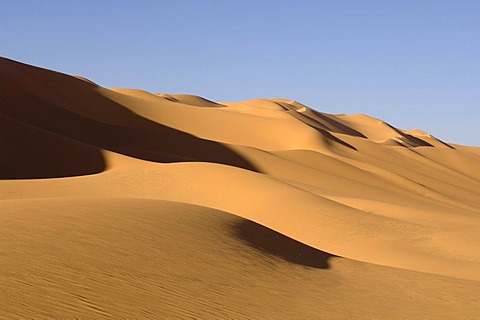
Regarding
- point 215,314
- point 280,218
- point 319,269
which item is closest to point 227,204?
point 280,218

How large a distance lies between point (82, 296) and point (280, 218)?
13808mm

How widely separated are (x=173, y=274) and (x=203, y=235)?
11.1ft

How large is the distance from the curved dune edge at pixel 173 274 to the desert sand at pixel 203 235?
33 mm

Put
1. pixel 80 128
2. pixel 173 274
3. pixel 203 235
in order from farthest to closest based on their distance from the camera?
pixel 80 128, pixel 203 235, pixel 173 274

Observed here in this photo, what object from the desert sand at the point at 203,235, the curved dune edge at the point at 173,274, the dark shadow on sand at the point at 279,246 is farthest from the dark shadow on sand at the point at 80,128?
the curved dune edge at the point at 173,274

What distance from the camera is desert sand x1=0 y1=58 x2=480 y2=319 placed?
310 inches

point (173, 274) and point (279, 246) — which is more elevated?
point (279, 246)

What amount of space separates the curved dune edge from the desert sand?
0.03 m

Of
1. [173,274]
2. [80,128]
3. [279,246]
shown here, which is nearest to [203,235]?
[279,246]

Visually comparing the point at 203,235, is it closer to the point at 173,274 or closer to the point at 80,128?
the point at 173,274

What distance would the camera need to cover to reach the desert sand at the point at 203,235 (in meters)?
7.88

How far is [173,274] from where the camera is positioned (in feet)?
30.4

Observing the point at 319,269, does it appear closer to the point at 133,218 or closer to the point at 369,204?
the point at 133,218

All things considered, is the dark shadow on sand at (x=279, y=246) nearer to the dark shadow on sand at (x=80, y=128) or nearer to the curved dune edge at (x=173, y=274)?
the curved dune edge at (x=173, y=274)
